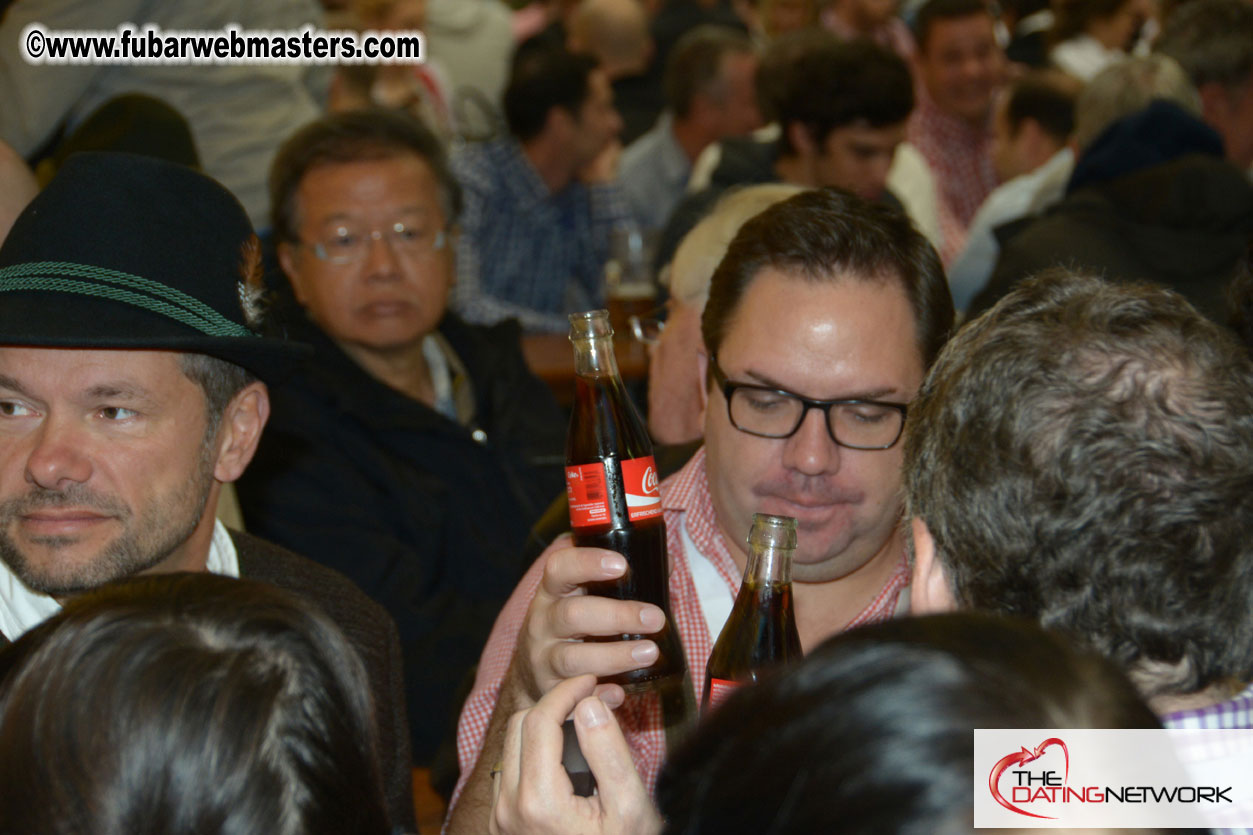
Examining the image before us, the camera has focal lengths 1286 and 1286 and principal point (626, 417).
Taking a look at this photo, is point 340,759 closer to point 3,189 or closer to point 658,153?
point 3,189

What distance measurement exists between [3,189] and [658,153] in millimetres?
4251

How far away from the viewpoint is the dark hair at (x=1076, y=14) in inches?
298

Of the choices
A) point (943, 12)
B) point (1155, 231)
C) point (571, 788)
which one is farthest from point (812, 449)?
point (943, 12)

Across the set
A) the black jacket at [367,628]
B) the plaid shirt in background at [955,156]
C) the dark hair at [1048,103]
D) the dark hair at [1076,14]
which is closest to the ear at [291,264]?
the black jacket at [367,628]

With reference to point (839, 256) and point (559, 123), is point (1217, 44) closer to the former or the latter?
point (559, 123)

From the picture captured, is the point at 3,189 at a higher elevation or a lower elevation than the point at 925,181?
lower

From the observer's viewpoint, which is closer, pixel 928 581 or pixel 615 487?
pixel 928 581

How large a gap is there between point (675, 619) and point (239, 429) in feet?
2.60

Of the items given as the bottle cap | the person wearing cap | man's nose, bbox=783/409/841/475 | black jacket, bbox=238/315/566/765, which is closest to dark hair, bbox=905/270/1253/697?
the bottle cap

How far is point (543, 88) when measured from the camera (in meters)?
5.84

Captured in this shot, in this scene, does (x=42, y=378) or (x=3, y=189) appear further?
(x=3, y=189)

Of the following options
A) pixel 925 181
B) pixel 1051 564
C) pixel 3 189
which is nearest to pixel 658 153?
pixel 925 181

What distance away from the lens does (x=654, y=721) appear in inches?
76.5

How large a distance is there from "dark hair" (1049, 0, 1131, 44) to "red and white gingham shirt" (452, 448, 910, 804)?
253 inches
